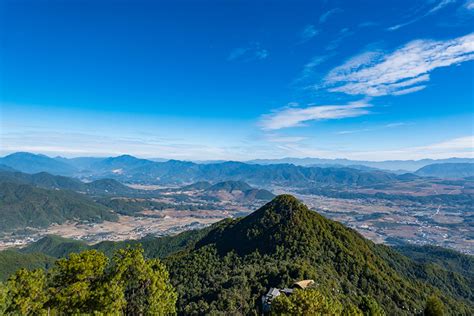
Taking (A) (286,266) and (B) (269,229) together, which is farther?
(B) (269,229)

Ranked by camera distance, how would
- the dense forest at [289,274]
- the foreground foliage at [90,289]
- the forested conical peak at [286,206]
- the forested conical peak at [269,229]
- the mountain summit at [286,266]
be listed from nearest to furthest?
the foreground foliage at [90,289] → the dense forest at [289,274] → the mountain summit at [286,266] → the forested conical peak at [269,229] → the forested conical peak at [286,206]

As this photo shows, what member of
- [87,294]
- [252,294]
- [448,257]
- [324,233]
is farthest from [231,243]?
[448,257]

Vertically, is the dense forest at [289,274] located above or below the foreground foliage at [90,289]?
below

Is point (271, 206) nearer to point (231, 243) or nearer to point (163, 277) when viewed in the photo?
point (231, 243)

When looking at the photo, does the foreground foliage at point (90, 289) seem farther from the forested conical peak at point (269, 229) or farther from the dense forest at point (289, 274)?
the forested conical peak at point (269, 229)

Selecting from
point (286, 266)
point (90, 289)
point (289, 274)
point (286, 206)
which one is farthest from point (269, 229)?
point (90, 289)

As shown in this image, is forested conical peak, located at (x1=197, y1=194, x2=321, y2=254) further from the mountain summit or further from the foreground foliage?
the foreground foliage

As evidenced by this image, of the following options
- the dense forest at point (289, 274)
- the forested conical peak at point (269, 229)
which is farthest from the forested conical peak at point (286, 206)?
the dense forest at point (289, 274)

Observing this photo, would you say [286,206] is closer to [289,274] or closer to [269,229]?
→ [269,229]
